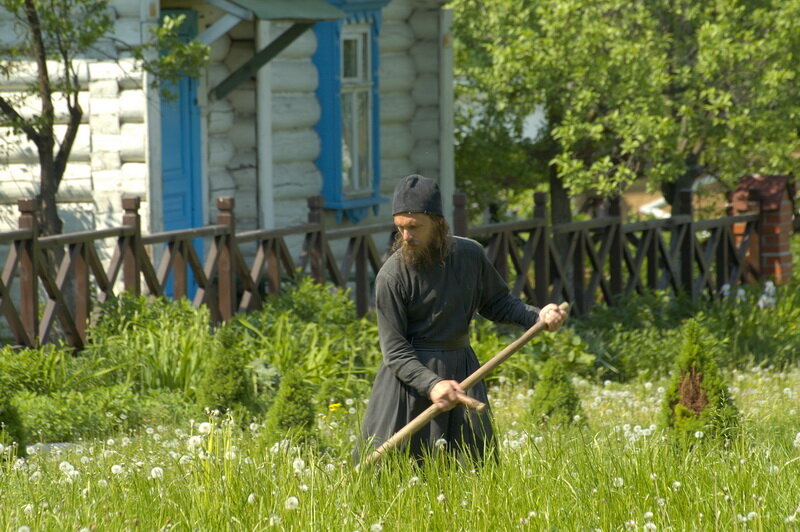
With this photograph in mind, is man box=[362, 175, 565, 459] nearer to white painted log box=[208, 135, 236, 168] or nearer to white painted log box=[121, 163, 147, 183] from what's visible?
white painted log box=[121, 163, 147, 183]

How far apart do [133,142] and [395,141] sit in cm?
427

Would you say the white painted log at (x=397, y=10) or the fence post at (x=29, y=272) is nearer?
the fence post at (x=29, y=272)

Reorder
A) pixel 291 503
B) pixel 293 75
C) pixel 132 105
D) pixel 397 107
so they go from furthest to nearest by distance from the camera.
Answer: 1. pixel 397 107
2. pixel 293 75
3. pixel 132 105
4. pixel 291 503

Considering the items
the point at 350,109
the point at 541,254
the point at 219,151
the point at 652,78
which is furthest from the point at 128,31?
the point at 652,78

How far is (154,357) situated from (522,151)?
7155 millimetres

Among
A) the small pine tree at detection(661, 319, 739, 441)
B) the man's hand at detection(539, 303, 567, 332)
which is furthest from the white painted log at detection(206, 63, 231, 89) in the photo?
the man's hand at detection(539, 303, 567, 332)

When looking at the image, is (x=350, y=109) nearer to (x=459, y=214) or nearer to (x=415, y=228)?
(x=459, y=214)

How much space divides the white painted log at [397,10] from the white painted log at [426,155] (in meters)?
1.40

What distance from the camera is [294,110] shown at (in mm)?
12320

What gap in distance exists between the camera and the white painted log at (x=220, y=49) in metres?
11.5

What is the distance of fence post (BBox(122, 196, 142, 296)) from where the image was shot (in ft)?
30.2

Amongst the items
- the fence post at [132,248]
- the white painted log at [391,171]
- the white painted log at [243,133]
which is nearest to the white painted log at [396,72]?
the white painted log at [391,171]

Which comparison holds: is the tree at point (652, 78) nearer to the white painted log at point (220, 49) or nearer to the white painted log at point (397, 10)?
the white painted log at point (397, 10)

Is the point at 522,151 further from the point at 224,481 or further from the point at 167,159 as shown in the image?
the point at 224,481
